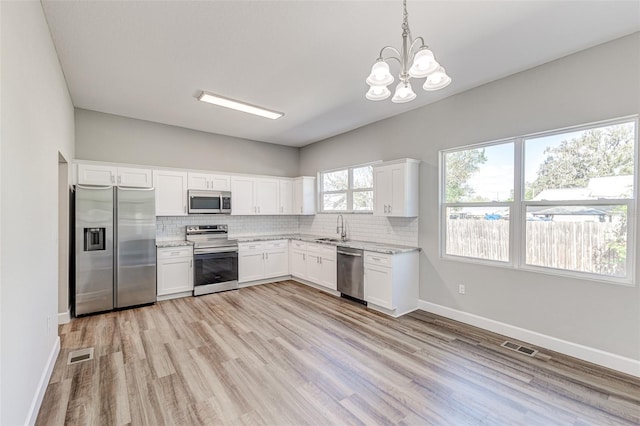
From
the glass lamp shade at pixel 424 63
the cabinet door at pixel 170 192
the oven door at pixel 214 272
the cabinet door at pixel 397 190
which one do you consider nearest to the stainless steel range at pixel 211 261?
the oven door at pixel 214 272

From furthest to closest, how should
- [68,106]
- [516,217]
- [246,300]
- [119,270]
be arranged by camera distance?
[246,300] → [119,270] → [68,106] → [516,217]

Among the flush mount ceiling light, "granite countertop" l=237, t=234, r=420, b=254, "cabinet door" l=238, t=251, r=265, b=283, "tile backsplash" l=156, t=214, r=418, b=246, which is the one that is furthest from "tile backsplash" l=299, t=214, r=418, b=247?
the flush mount ceiling light

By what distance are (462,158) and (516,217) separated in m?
1.04

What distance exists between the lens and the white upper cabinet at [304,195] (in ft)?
21.1

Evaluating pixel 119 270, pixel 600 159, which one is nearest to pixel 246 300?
pixel 119 270

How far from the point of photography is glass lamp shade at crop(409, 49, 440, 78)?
189 cm

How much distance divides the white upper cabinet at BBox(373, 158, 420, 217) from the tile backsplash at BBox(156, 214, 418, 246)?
1.03ft

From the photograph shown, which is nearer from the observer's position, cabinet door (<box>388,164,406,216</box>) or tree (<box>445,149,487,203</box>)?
tree (<box>445,149,487,203</box>)

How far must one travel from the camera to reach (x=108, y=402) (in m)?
2.25

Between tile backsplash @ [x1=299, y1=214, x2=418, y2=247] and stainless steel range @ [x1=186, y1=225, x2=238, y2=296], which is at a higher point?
tile backsplash @ [x1=299, y1=214, x2=418, y2=247]

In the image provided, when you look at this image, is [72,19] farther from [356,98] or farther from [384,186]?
[384,186]

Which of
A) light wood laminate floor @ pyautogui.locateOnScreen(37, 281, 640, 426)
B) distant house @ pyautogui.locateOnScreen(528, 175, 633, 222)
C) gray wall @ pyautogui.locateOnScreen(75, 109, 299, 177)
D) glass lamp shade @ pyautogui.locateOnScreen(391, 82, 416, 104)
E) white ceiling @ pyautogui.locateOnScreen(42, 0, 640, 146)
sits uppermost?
white ceiling @ pyautogui.locateOnScreen(42, 0, 640, 146)

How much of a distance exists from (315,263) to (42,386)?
12.6 ft

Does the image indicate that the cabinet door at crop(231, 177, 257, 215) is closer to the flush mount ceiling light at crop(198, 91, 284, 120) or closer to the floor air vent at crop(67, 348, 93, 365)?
the flush mount ceiling light at crop(198, 91, 284, 120)
